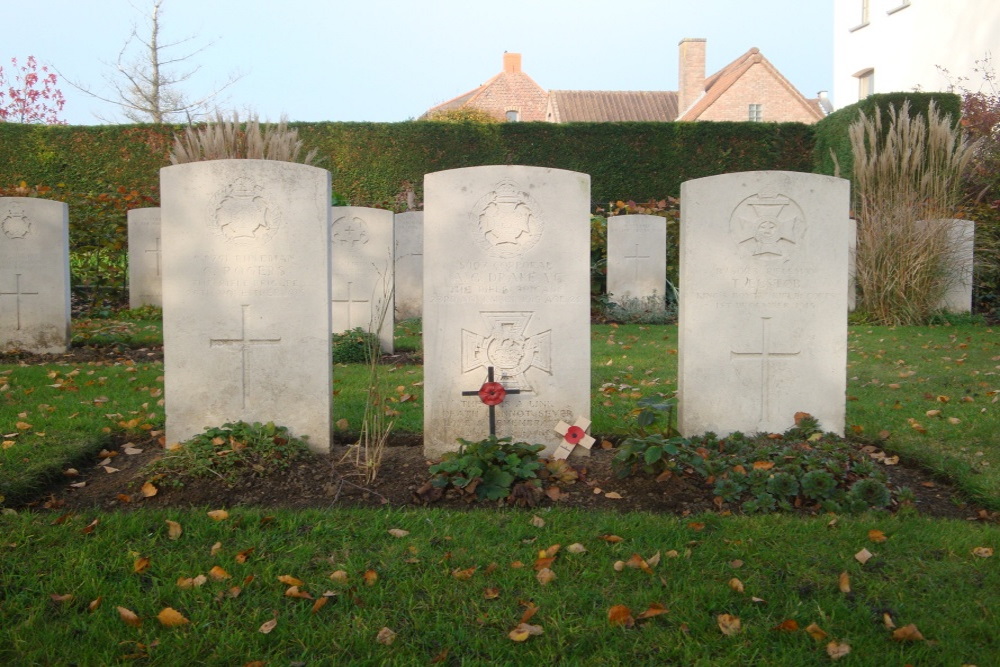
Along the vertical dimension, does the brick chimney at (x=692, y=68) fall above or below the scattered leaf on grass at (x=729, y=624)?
above

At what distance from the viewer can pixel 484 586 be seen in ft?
9.07

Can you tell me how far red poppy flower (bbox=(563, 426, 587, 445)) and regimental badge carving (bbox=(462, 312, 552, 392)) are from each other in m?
0.38

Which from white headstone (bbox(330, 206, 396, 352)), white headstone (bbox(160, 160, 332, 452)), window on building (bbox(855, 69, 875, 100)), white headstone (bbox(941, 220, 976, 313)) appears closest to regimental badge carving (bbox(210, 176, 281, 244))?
white headstone (bbox(160, 160, 332, 452))

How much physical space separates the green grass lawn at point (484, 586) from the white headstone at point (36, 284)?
14.7 feet

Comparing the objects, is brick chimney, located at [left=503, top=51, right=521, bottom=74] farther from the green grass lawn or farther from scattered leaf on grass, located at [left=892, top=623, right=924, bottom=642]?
scattered leaf on grass, located at [left=892, top=623, right=924, bottom=642]

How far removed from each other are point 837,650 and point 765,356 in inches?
94.1

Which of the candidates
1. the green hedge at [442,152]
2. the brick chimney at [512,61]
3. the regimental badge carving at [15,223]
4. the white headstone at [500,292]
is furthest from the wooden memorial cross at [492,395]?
the brick chimney at [512,61]

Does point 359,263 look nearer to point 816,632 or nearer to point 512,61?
point 816,632

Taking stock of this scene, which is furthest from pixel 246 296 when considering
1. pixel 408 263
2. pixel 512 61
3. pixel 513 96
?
pixel 512 61

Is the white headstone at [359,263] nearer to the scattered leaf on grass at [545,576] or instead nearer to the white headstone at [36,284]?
the white headstone at [36,284]

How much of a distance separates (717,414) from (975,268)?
9097 millimetres

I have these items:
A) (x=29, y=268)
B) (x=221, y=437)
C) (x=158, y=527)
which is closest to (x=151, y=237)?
(x=29, y=268)

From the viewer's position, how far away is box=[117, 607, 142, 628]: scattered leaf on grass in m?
2.49

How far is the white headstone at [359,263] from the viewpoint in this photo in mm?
8172
